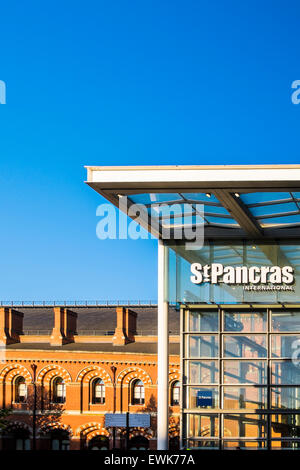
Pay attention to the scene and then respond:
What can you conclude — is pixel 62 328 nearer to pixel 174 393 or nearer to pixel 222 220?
pixel 174 393

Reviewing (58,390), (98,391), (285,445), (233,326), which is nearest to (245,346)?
(233,326)

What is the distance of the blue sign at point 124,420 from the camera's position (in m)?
51.8

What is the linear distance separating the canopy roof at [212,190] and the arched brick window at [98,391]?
37.4 meters

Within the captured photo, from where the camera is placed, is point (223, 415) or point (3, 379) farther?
point (3, 379)

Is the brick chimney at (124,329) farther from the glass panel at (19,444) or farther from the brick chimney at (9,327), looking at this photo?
the glass panel at (19,444)

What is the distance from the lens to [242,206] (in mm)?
19484

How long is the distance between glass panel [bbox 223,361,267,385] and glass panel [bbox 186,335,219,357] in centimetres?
61

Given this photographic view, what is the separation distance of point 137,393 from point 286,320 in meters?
35.2

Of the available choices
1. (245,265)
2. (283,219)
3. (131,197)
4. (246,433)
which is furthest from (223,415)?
A: (131,197)

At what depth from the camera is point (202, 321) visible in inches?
915

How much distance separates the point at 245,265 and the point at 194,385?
3.84 metres

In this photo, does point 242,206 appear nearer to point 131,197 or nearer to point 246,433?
point 131,197

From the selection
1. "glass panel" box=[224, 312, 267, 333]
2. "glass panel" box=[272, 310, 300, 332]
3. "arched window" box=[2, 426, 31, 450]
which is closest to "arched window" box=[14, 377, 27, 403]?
"arched window" box=[2, 426, 31, 450]
